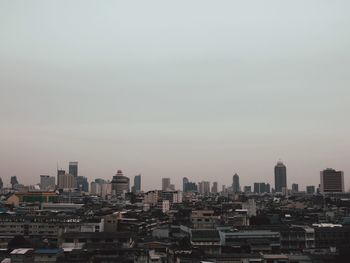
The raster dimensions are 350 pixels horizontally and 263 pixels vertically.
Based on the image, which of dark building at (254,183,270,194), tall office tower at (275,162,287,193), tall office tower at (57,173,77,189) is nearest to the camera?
tall office tower at (57,173,77,189)

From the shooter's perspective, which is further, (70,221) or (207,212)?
(207,212)

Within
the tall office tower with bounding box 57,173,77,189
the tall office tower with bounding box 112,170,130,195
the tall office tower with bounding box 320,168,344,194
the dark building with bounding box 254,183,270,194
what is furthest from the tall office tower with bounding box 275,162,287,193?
the tall office tower with bounding box 57,173,77,189

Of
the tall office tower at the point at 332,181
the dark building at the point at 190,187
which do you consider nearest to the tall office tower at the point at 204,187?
the dark building at the point at 190,187

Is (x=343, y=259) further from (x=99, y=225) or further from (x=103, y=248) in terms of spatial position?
(x=99, y=225)

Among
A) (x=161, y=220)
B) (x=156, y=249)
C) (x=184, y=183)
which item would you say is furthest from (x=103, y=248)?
(x=184, y=183)

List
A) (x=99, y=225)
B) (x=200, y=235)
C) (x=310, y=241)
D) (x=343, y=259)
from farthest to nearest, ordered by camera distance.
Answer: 1. (x=99, y=225)
2. (x=310, y=241)
3. (x=200, y=235)
4. (x=343, y=259)

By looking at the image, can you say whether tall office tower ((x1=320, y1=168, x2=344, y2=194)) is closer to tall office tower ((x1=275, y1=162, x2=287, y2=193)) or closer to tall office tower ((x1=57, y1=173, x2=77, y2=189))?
tall office tower ((x1=275, y1=162, x2=287, y2=193))
